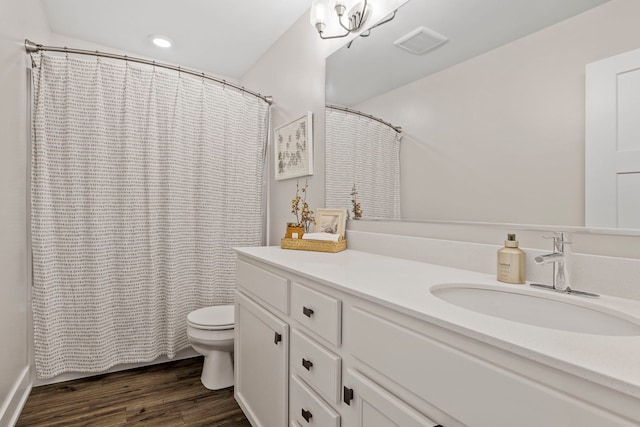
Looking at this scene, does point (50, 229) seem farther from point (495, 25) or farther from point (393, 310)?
point (495, 25)

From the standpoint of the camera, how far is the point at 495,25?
3.55 ft

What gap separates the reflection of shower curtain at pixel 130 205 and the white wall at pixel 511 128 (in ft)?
4.72

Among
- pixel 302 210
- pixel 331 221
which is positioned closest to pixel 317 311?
pixel 331 221

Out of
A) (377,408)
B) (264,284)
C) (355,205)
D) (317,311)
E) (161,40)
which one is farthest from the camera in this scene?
(161,40)

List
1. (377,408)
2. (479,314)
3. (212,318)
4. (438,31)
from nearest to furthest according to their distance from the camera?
(479,314)
(377,408)
(438,31)
(212,318)

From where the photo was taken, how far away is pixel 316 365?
1009 mm

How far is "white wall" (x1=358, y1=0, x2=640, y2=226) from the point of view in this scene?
2.90ft

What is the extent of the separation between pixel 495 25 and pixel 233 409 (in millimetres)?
2112

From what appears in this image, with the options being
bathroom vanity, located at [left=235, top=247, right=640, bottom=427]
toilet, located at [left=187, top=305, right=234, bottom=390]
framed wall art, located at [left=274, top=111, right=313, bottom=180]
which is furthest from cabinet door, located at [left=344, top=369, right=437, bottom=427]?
framed wall art, located at [left=274, top=111, right=313, bottom=180]

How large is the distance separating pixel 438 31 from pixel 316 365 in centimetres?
132

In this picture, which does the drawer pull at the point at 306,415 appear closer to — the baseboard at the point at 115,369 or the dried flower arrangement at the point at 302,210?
the dried flower arrangement at the point at 302,210

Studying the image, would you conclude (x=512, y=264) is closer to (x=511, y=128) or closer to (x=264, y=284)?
(x=511, y=128)

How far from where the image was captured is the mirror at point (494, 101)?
2.93 ft

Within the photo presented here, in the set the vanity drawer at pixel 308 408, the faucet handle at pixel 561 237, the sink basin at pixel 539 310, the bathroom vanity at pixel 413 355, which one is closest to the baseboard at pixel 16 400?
the bathroom vanity at pixel 413 355
